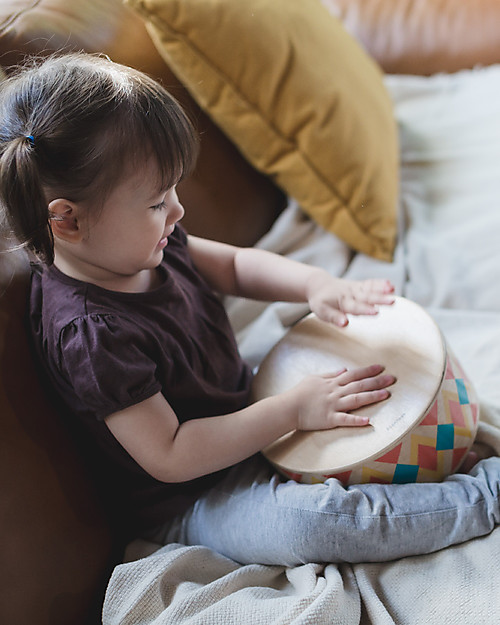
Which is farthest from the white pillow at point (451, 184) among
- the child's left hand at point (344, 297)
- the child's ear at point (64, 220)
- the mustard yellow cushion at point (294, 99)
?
the child's ear at point (64, 220)

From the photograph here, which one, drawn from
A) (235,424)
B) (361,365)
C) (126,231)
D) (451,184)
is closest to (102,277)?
(126,231)

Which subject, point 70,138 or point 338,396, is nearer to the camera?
point 70,138

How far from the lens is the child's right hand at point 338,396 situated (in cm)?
80

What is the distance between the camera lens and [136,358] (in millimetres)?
737

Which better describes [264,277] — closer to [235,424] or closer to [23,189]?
[235,424]

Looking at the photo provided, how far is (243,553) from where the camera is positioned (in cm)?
80

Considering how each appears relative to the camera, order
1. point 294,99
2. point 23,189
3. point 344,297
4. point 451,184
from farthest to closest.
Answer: point 451,184
point 294,99
point 344,297
point 23,189

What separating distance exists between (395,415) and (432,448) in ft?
0.19

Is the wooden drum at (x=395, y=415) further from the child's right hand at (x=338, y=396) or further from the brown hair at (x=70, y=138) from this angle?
the brown hair at (x=70, y=138)

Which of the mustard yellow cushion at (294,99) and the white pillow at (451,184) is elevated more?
the mustard yellow cushion at (294,99)

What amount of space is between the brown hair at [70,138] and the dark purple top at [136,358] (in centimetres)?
8

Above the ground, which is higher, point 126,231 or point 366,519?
point 126,231

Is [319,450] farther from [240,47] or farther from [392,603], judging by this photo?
[240,47]

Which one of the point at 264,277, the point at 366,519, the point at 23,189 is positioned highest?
the point at 23,189
